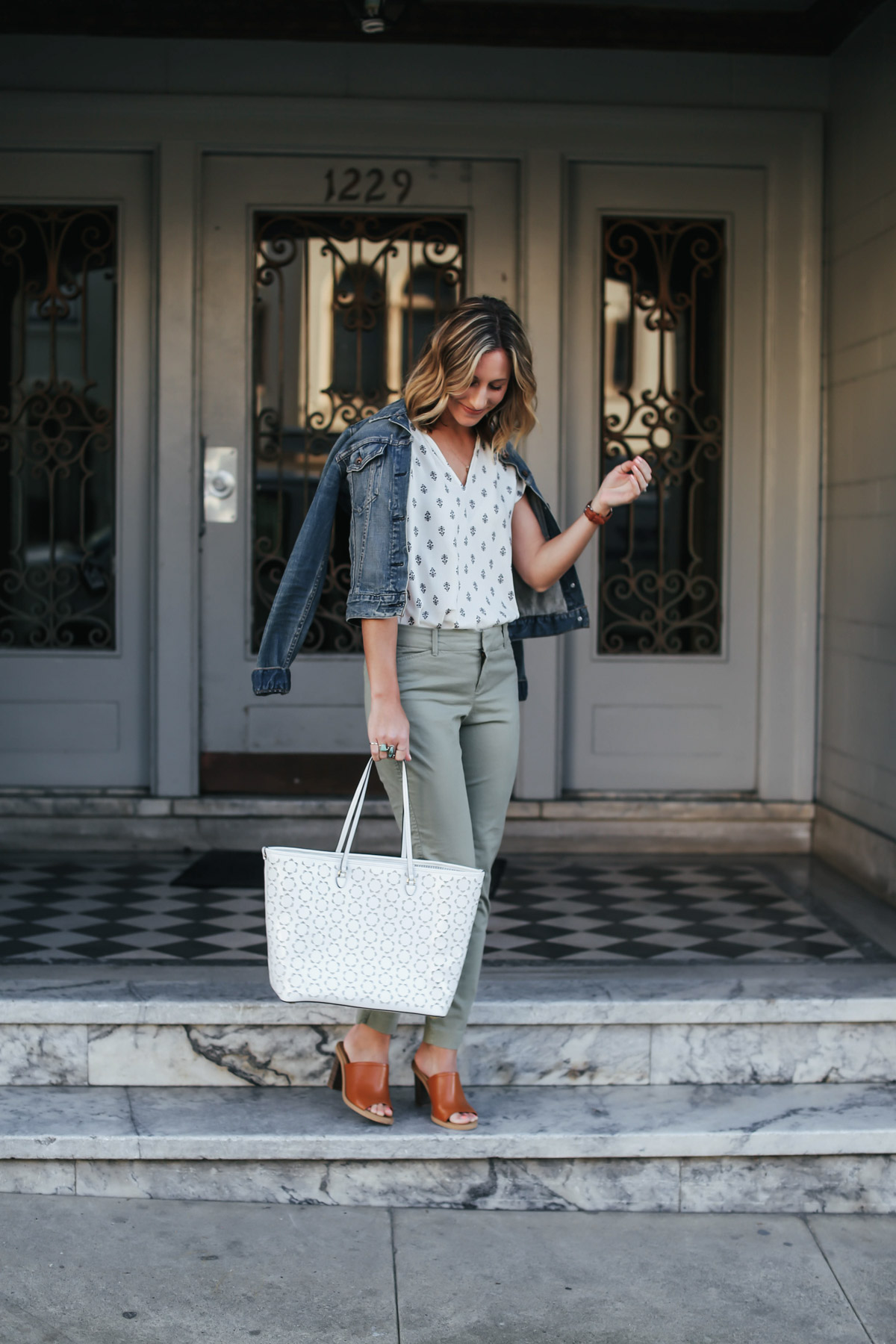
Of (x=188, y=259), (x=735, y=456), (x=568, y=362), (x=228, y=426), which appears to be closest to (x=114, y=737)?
(x=228, y=426)

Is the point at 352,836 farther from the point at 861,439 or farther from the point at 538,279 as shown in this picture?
the point at 538,279

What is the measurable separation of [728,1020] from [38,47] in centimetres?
381

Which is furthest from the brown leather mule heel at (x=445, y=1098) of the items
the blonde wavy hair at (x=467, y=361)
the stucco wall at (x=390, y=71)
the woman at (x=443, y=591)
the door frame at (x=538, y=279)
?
the stucco wall at (x=390, y=71)

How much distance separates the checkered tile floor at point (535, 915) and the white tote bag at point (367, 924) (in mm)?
1053

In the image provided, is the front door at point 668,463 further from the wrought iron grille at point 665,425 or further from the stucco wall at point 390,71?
the stucco wall at point 390,71

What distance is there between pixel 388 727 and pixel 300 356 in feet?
8.74

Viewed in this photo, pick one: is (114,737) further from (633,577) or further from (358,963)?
(358,963)

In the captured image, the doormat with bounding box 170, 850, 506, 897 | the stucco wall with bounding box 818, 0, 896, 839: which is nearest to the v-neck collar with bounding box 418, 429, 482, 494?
the doormat with bounding box 170, 850, 506, 897

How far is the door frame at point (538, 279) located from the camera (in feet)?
15.8

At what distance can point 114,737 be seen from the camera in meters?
5.03

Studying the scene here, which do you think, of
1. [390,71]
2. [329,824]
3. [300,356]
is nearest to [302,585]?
[329,824]

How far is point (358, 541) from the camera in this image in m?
2.72

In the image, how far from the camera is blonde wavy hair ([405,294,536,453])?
105 inches

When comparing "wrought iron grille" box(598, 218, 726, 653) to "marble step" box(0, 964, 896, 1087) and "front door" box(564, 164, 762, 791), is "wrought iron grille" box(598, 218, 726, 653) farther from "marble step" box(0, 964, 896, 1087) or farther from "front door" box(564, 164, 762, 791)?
"marble step" box(0, 964, 896, 1087)
